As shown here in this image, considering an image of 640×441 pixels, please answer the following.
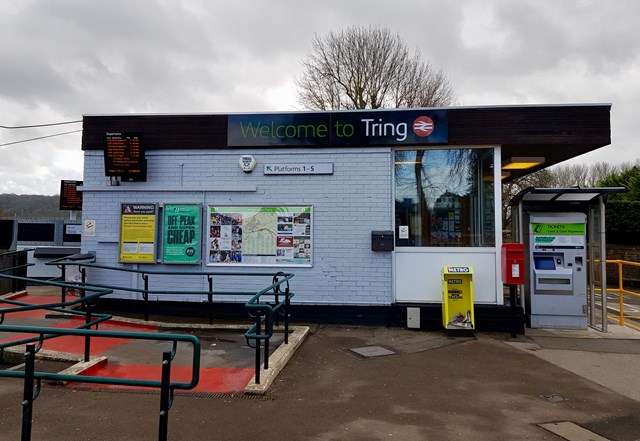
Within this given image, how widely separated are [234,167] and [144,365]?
415 centimetres

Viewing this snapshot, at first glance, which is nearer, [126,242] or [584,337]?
[584,337]

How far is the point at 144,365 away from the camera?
226 inches

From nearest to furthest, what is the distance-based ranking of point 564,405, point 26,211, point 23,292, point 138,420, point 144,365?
point 138,420
point 564,405
point 144,365
point 23,292
point 26,211

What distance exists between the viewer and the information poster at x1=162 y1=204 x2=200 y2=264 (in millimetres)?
8570

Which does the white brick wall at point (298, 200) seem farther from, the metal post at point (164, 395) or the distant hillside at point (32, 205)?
the distant hillside at point (32, 205)

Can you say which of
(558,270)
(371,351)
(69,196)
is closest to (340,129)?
(371,351)

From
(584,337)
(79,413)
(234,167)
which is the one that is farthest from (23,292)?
(584,337)

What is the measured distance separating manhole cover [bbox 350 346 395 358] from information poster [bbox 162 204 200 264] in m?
3.79

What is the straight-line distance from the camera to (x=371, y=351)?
21.5ft

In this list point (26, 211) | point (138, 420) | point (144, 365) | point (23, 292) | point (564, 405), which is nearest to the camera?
point (138, 420)

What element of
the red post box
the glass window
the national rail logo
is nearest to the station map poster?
the glass window

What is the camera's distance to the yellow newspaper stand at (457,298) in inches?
296

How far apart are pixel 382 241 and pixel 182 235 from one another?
3.90 meters

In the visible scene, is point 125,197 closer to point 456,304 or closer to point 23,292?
point 23,292
